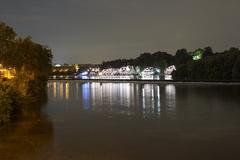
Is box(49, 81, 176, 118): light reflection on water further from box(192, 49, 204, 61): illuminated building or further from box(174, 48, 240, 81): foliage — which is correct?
box(192, 49, 204, 61): illuminated building

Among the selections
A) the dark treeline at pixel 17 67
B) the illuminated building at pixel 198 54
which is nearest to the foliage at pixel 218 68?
the illuminated building at pixel 198 54

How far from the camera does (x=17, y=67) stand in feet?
149

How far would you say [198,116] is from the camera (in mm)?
29328

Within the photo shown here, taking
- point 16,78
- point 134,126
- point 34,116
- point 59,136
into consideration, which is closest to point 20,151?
point 59,136

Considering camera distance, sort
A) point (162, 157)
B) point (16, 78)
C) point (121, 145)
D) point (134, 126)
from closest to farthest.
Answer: point (162, 157) < point (121, 145) < point (134, 126) < point (16, 78)

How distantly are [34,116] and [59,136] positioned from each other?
981cm

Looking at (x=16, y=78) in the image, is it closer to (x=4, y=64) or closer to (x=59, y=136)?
(x=4, y=64)

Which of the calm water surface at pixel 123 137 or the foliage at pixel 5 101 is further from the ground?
the foliage at pixel 5 101

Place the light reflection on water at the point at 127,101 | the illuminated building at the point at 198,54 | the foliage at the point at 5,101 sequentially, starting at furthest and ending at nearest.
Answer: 1. the illuminated building at the point at 198,54
2. the light reflection on water at the point at 127,101
3. the foliage at the point at 5,101

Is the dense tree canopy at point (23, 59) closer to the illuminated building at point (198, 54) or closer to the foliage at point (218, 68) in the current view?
the foliage at point (218, 68)

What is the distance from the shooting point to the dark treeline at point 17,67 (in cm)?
2712

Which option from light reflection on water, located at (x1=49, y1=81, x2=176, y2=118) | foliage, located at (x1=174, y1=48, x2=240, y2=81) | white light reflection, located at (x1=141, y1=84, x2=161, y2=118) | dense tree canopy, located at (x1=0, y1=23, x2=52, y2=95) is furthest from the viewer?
foliage, located at (x1=174, y1=48, x2=240, y2=81)

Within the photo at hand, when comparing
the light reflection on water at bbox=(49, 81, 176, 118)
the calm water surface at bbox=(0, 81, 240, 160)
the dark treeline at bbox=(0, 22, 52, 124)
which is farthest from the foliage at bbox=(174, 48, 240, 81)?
the calm water surface at bbox=(0, 81, 240, 160)

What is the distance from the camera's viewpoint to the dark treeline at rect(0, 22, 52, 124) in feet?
89.0
